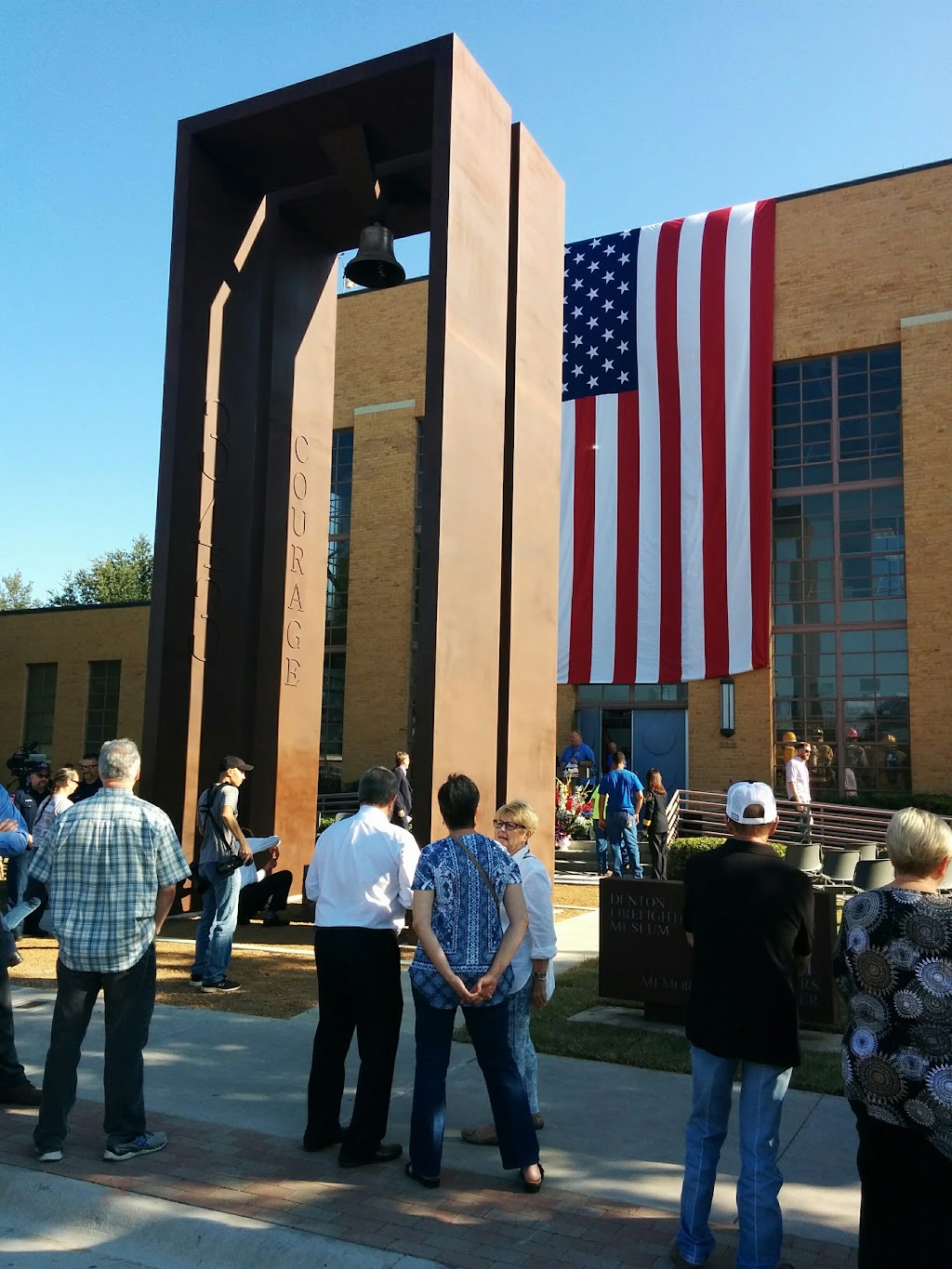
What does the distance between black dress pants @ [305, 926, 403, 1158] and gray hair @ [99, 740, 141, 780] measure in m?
1.11

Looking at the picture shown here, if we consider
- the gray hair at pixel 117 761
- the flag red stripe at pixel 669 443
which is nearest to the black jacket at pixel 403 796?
the gray hair at pixel 117 761

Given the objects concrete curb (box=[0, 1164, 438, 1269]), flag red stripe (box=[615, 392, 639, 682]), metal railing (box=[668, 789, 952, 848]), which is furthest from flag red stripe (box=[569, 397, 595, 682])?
concrete curb (box=[0, 1164, 438, 1269])

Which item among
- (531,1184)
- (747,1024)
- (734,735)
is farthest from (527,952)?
(734,735)

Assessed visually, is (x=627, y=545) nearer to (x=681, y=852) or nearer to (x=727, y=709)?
(x=727, y=709)

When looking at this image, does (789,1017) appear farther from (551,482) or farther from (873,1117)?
(551,482)

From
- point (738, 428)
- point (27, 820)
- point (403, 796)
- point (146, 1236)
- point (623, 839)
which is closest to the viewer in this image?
point (146, 1236)

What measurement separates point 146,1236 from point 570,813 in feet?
47.5

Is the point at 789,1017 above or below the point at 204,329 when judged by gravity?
below

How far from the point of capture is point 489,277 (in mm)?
10703

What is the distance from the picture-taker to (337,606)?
27422 millimetres

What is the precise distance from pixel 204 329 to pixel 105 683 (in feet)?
59.7

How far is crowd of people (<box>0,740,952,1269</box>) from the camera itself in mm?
2955

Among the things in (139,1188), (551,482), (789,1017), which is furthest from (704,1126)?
(551,482)

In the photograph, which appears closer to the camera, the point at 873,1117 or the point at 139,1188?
the point at 873,1117
